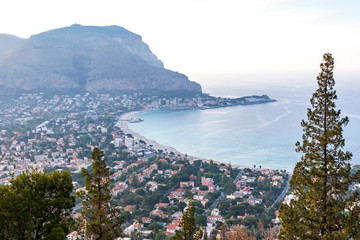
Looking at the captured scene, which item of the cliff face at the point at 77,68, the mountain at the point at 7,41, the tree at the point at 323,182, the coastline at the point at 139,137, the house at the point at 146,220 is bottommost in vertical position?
the house at the point at 146,220

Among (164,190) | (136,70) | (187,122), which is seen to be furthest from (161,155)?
(136,70)

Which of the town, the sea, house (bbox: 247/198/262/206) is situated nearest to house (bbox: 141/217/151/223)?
the town

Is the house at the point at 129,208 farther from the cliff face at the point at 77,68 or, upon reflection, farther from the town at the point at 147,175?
the cliff face at the point at 77,68

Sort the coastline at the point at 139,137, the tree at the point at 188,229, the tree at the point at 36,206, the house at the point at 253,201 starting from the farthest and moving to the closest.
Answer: the coastline at the point at 139,137 < the house at the point at 253,201 < the tree at the point at 188,229 < the tree at the point at 36,206

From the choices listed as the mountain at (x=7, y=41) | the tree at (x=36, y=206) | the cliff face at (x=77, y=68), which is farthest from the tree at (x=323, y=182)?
the mountain at (x=7, y=41)

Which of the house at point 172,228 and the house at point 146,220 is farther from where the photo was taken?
the house at point 146,220

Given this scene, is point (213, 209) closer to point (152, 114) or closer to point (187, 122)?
point (187, 122)
